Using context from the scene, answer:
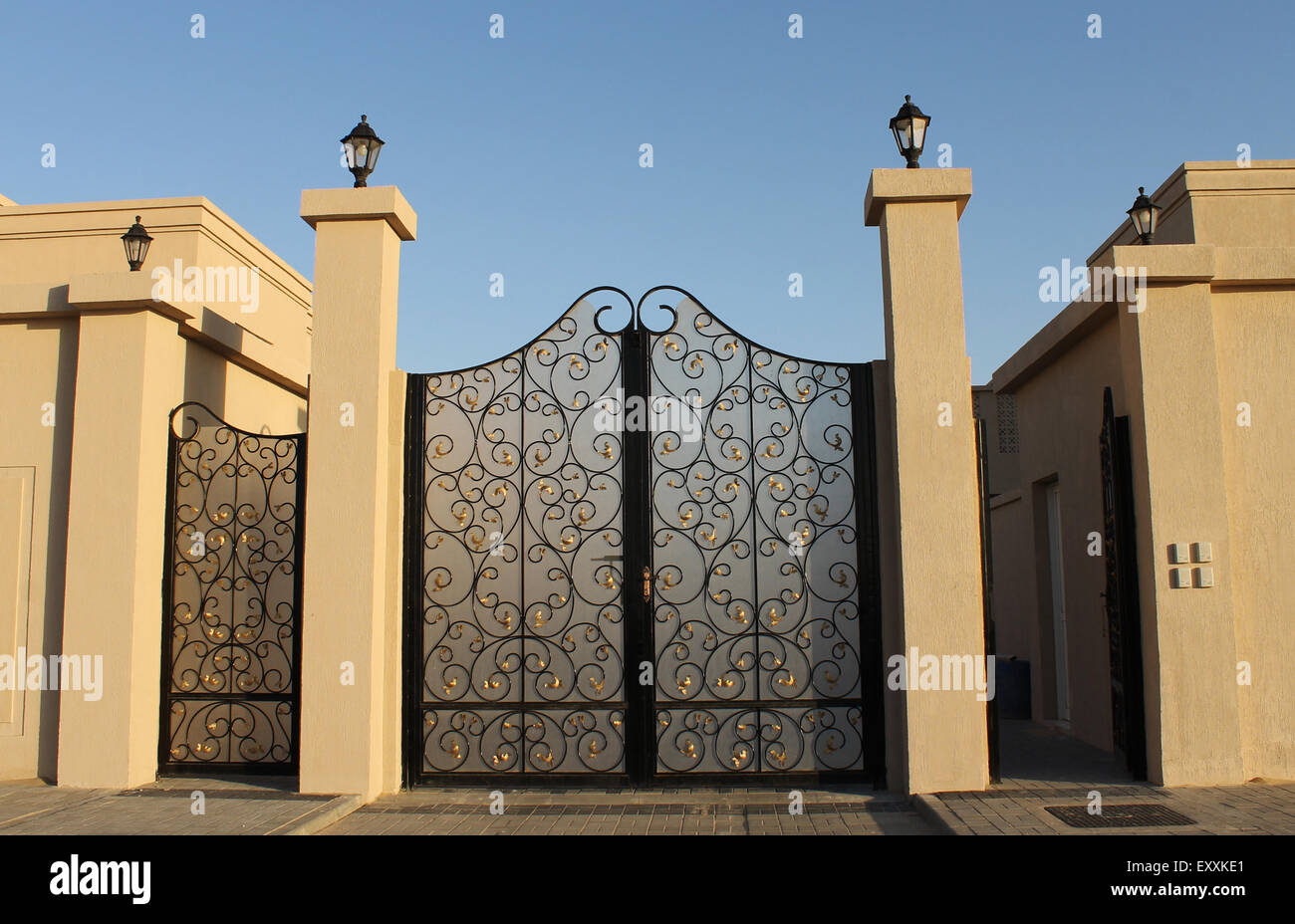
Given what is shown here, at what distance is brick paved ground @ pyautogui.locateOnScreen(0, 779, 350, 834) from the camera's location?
215 inches

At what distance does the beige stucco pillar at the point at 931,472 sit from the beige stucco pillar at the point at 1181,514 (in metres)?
1.06

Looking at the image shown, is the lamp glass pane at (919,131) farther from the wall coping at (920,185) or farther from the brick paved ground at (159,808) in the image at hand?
the brick paved ground at (159,808)

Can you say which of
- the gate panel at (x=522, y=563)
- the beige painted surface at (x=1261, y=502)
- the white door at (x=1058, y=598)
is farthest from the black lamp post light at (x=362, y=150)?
the white door at (x=1058, y=598)

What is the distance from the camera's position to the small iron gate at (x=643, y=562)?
255 inches

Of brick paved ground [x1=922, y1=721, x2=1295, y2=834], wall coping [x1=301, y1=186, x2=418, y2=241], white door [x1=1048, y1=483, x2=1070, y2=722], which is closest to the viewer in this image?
brick paved ground [x1=922, y1=721, x2=1295, y2=834]

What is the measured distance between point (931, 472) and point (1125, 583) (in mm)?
1443

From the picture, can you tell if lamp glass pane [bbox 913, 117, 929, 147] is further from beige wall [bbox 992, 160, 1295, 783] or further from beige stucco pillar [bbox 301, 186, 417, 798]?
beige stucco pillar [bbox 301, 186, 417, 798]

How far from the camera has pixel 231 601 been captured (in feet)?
22.8

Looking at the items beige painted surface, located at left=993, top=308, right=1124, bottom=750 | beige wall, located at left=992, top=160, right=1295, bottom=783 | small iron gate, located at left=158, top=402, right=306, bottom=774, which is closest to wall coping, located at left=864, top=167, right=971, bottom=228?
beige wall, located at left=992, top=160, right=1295, bottom=783

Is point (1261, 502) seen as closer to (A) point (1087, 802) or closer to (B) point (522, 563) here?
(A) point (1087, 802)

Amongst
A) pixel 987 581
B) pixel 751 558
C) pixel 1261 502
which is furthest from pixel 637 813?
pixel 1261 502

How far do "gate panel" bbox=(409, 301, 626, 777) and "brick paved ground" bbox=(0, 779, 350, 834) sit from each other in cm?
97
